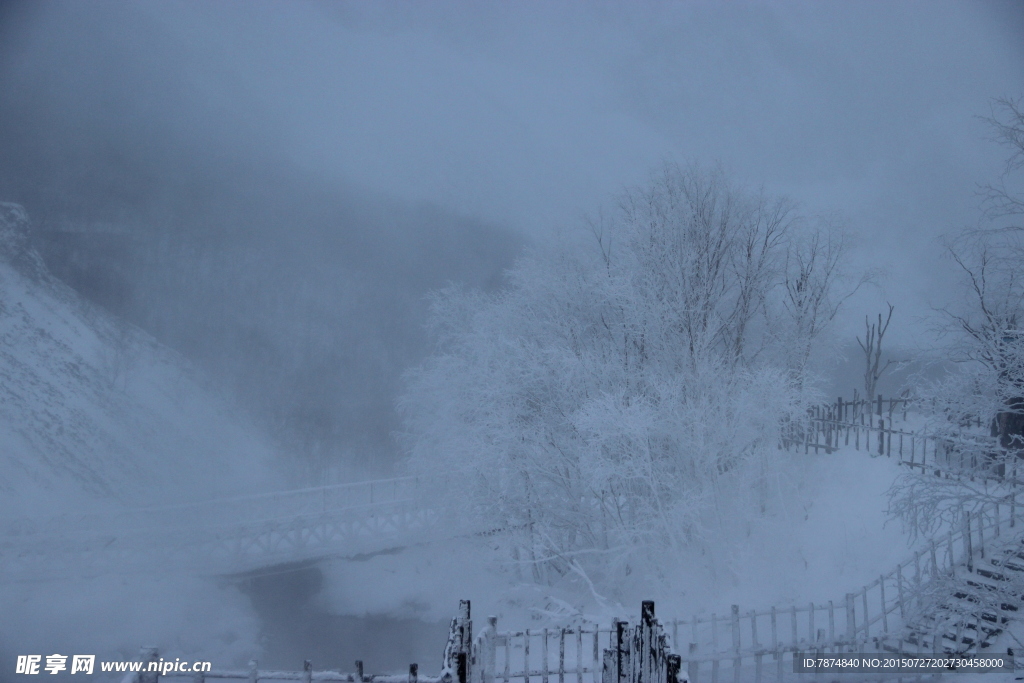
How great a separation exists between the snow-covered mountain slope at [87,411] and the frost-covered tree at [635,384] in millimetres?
7121

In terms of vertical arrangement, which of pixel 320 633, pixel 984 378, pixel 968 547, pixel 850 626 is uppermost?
pixel 984 378

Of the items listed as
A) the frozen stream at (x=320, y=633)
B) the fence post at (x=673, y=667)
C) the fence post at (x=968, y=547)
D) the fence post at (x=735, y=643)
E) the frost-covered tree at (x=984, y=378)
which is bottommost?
the frozen stream at (x=320, y=633)

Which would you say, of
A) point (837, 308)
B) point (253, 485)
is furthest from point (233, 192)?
point (837, 308)

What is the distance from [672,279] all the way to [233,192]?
14513mm

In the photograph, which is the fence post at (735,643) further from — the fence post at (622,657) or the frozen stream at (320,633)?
the frozen stream at (320,633)

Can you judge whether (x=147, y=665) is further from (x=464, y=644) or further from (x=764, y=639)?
(x=764, y=639)

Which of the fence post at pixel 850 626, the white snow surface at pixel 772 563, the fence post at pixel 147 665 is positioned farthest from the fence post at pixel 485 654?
the fence post at pixel 850 626

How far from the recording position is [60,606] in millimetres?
9359

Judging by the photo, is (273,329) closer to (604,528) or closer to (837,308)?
(604,528)

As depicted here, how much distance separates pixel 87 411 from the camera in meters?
12.6

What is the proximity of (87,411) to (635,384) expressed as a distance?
1248 centimetres

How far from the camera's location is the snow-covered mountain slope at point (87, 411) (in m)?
11.2

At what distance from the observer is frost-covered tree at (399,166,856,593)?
8.15 meters

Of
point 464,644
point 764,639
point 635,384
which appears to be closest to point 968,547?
point 764,639
